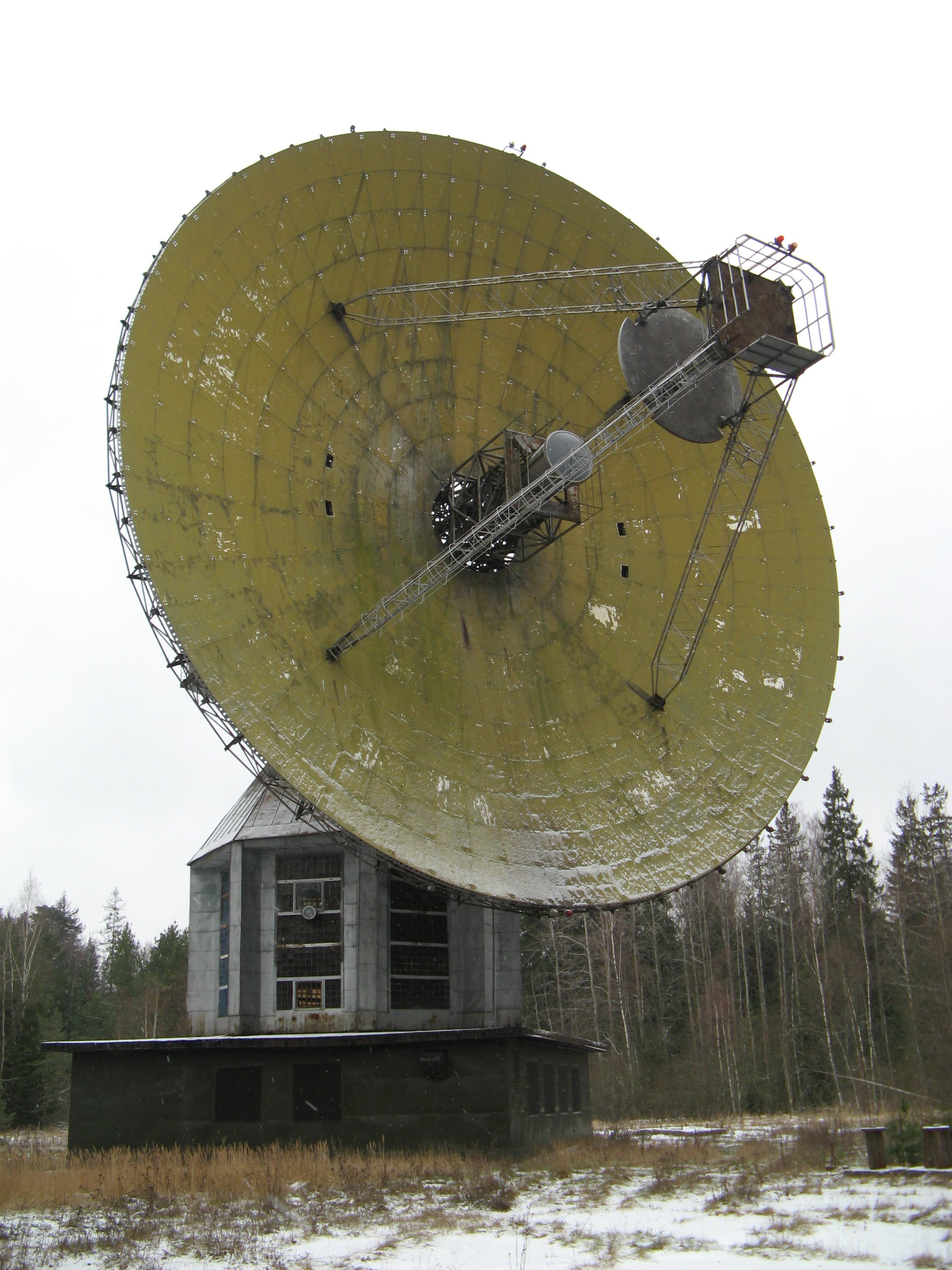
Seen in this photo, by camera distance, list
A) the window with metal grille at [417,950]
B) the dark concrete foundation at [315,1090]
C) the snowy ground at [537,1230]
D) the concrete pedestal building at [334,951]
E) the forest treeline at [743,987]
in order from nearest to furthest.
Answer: the snowy ground at [537,1230]
the dark concrete foundation at [315,1090]
the concrete pedestal building at [334,951]
the window with metal grille at [417,950]
the forest treeline at [743,987]

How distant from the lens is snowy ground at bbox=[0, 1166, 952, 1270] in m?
13.7

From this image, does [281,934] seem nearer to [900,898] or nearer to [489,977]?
[489,977]

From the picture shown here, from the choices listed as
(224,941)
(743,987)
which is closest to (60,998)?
Answer: (743,987)

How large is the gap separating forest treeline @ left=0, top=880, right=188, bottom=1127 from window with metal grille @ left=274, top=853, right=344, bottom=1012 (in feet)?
11.1

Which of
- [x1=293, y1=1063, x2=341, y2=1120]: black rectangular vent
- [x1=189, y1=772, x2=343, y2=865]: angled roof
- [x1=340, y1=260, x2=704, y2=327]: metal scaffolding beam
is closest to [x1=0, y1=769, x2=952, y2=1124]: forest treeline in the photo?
[x1=189, y1=772, x2=343, y2=865]: angled roof

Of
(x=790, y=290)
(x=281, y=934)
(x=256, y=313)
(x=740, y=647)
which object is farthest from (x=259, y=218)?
(x=281, y=934)

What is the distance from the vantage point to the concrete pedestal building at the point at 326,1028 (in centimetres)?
2564

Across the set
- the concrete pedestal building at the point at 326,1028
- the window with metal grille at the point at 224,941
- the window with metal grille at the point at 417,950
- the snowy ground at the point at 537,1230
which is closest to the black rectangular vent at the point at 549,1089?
the concrete pedestal building at the point at 326,1028

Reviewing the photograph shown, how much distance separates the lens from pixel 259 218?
21797 mm

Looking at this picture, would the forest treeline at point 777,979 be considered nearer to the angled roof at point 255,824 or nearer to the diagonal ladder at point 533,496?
the angled roof at point 255,824

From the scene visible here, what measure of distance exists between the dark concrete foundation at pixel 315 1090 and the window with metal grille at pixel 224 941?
1.40 m

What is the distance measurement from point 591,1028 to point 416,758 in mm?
45909

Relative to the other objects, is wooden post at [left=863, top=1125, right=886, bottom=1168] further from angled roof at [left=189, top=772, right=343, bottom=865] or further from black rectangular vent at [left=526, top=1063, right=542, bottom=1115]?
angled roof at [left=189, top=772, right=343, bottom=865]

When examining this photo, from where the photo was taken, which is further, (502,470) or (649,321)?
(502,470)
